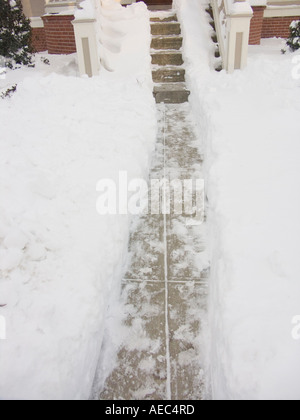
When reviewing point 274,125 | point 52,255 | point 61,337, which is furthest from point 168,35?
point 61,337

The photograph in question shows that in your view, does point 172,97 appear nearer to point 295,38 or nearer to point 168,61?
point 168,61

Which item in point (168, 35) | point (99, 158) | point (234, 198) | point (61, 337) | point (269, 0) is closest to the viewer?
point (61, 337)

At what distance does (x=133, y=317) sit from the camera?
3.07 metres

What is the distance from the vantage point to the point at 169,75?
7.59 meters

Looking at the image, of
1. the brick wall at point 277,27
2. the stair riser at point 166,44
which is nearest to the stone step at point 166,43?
the stair riser at point 166,44

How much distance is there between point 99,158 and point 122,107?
1.79 meters

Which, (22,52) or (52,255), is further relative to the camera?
(22,52)

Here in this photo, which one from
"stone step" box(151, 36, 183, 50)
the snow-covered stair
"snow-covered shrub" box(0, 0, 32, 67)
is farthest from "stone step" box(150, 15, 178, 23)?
"snow-covered shrub" box(0, 0, 32, 67)

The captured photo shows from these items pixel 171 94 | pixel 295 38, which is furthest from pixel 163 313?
pixel 295 38

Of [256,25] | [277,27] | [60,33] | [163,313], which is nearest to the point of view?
[163,313]

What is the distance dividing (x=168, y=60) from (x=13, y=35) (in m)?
3.51

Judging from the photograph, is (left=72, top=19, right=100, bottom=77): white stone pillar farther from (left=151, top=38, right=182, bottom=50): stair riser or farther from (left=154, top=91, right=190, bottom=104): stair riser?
(left=151, top=38, right=182, bottom=50): stair riser

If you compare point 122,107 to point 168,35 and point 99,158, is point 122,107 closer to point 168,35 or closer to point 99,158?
point 99,158

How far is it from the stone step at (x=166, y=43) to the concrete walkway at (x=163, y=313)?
18.1 feet
